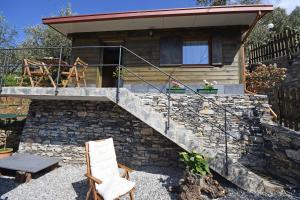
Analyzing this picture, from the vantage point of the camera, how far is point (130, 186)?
4.06 meters

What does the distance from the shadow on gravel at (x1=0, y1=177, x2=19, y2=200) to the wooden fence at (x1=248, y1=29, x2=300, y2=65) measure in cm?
1166

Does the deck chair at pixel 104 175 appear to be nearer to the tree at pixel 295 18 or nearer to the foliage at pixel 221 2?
the foliage at pixel 221 2

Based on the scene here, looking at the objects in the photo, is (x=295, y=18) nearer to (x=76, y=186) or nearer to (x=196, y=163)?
(x=196, y=163)

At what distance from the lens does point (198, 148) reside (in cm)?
502

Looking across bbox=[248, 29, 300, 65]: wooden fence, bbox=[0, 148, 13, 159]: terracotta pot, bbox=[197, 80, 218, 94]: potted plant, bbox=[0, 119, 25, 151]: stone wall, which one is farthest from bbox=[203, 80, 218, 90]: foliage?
bbox=[0, 119, 25, 151]: stone wall

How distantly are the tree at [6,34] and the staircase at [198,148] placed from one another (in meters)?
17.2

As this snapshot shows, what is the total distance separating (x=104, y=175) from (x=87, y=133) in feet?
8.72

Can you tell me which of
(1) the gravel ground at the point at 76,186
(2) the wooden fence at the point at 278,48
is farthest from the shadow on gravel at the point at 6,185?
(2) the wooden fence at the point at 278,48

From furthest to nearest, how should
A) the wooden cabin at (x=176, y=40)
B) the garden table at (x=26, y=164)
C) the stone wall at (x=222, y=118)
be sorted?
the wooden cabin at (x=176, y=40) → the stone wall at (x=222, y=118) → the garden table at (x=26, y=164)

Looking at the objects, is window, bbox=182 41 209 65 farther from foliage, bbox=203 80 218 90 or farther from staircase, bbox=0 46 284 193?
staircase, bbox=0 46 284 193

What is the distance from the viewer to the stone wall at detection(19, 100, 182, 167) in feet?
21.3

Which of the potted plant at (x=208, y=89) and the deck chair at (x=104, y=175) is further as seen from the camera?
the potted plant at (x=208, y=89)

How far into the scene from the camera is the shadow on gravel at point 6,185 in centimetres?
493

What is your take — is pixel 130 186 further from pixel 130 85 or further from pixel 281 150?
pixel 130 85
